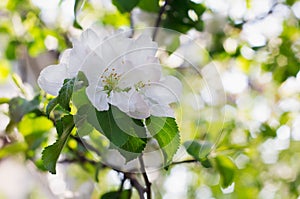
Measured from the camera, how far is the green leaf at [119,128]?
0.55 meters

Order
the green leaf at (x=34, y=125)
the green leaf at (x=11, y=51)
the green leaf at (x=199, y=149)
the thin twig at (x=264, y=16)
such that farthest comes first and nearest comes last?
the green leaf at (x=11, y=51), the thin twig at (x=264, y=16), the green leaf at (x=34, y=125), the green leaf at (x=199, y=149)

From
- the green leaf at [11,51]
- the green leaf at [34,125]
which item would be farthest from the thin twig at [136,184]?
the green leaf at [11,51]

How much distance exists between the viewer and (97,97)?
0.55 metres

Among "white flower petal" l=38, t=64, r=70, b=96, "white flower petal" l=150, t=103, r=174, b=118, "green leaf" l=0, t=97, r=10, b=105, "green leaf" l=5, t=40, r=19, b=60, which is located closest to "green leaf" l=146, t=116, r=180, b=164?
"white flower petal" l=150, t=103, r=174, b=118

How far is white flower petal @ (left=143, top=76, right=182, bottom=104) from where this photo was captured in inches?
22.4

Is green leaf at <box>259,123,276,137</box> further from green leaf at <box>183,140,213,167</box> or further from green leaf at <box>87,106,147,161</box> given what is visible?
green leaf at <box>87,106,147,161</box>

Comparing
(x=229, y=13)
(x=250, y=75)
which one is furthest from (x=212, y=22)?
(x=250, y=75)

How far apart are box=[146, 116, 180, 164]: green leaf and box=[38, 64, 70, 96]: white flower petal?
0.35 feet

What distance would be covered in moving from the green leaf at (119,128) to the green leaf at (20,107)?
0.29 metres

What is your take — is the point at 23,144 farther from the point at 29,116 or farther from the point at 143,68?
the point at 143,68

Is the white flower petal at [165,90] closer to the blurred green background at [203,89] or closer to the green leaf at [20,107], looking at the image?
the blurred green background at [203,89]

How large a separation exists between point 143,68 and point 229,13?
565 mm

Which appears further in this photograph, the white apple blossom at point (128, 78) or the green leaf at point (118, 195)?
the green leaf at point (118, 195)

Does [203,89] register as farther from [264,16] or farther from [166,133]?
[264,16]
